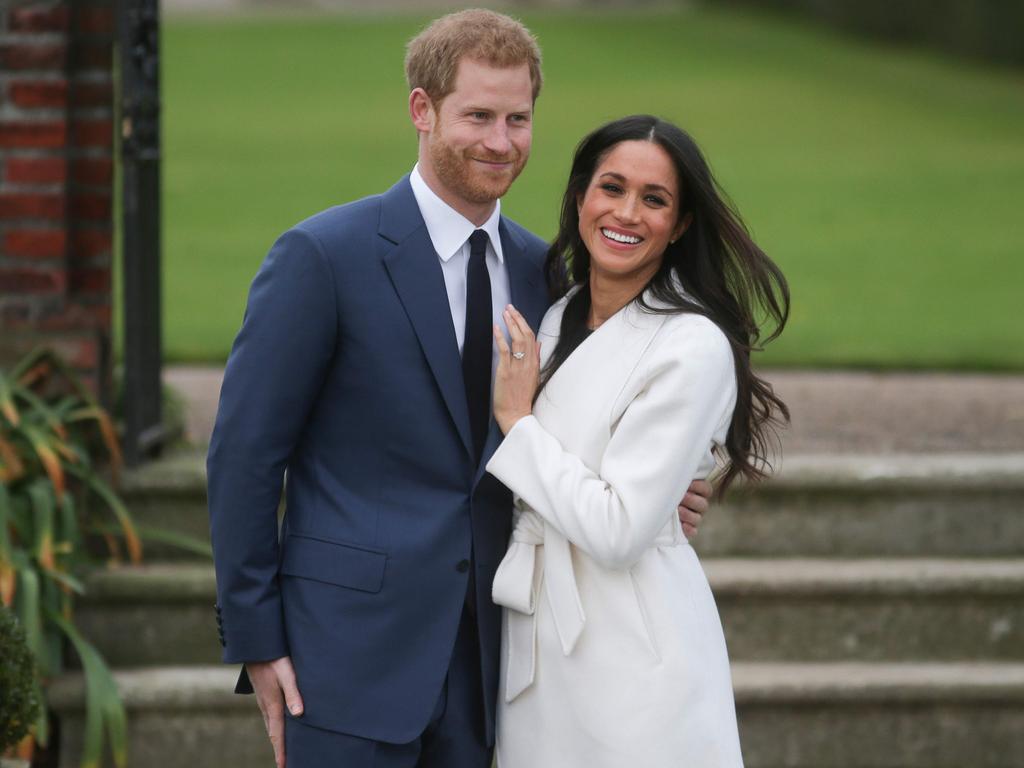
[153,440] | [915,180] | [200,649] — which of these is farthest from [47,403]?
[915,180]

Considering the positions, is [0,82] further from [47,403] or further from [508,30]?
[508,30]

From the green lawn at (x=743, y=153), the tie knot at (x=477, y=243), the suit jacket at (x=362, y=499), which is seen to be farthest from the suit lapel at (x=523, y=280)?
the green lawn at (x=743, y=153)

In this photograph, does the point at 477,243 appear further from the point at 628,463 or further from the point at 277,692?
the point at 277,692

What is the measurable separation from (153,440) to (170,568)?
436 millimetres

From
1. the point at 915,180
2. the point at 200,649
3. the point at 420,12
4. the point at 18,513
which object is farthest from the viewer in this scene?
the point at 420,12

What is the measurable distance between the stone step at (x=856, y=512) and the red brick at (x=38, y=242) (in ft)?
2.38

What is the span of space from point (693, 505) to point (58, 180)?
252 cm

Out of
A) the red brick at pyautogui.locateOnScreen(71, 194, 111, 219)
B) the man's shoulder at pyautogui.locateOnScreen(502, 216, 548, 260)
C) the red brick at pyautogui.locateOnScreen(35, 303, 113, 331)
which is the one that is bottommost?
the red brick at pyautogui.locateOnScreen(35, 303, 113, 331)

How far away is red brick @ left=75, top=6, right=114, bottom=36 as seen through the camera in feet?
16.2

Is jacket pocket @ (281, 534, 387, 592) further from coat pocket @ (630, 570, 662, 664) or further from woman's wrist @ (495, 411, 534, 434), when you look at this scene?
coat pocket @ (630, 570, 662, 664)

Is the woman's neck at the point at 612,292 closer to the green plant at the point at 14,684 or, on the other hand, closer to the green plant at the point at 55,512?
the green plant at the point at 14,684

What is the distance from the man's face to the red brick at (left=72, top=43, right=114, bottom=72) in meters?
2.30

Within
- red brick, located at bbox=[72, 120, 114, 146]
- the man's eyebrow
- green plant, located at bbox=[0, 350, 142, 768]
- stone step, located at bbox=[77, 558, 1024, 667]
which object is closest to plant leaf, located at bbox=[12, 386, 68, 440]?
green plant, located at bbox=[0, 350, 142, 768]

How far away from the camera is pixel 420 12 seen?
28.2m
